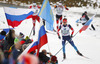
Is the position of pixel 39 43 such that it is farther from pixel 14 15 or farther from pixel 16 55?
pixel 14 15

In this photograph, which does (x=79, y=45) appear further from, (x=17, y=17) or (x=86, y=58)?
(x=17, y=17)

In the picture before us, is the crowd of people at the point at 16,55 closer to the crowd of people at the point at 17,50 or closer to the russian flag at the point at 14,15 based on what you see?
the crowd of people at the point at 17,50

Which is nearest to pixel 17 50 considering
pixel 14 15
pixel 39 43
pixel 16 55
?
pixel 39 43

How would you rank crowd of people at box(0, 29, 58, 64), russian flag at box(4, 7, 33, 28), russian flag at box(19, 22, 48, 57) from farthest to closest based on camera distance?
russian flag at box(4, 7, 33, 28), russian flag at box(19, 22, 48, 57), crowd of people at box(0, 29, 58, 64)

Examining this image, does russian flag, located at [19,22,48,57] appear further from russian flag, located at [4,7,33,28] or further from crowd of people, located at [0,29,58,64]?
russian flag, located at [4,7,33,28]

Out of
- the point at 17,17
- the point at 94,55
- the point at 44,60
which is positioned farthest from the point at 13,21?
the point at 94,55

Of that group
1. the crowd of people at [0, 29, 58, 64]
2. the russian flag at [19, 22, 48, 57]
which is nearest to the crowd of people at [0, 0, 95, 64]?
the crowd of people at [0, 29, 58, 64]

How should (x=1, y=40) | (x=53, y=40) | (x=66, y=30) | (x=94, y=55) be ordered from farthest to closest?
1. (x=53, y=40)
2. (x=94, y=55)
3. (x=66, y=30)
4. (x=1, y=40)

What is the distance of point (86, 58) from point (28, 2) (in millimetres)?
23348

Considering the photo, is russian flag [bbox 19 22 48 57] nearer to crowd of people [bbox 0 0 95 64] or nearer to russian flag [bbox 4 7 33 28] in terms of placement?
crowd of people [bbox 0 0 95 64]

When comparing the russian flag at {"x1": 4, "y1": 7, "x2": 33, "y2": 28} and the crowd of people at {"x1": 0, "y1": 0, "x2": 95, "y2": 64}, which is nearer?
the crowd of people at {"x1": 0, "y1": 0, "x2": 95, "y2": 64}

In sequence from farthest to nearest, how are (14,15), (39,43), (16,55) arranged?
(14,15) → (39,43) → (16,55)

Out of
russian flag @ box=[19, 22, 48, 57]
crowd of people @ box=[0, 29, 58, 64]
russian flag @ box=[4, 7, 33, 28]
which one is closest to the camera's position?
crowd of people @ box=[0, 29, 58, 64]

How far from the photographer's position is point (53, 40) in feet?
28.4
